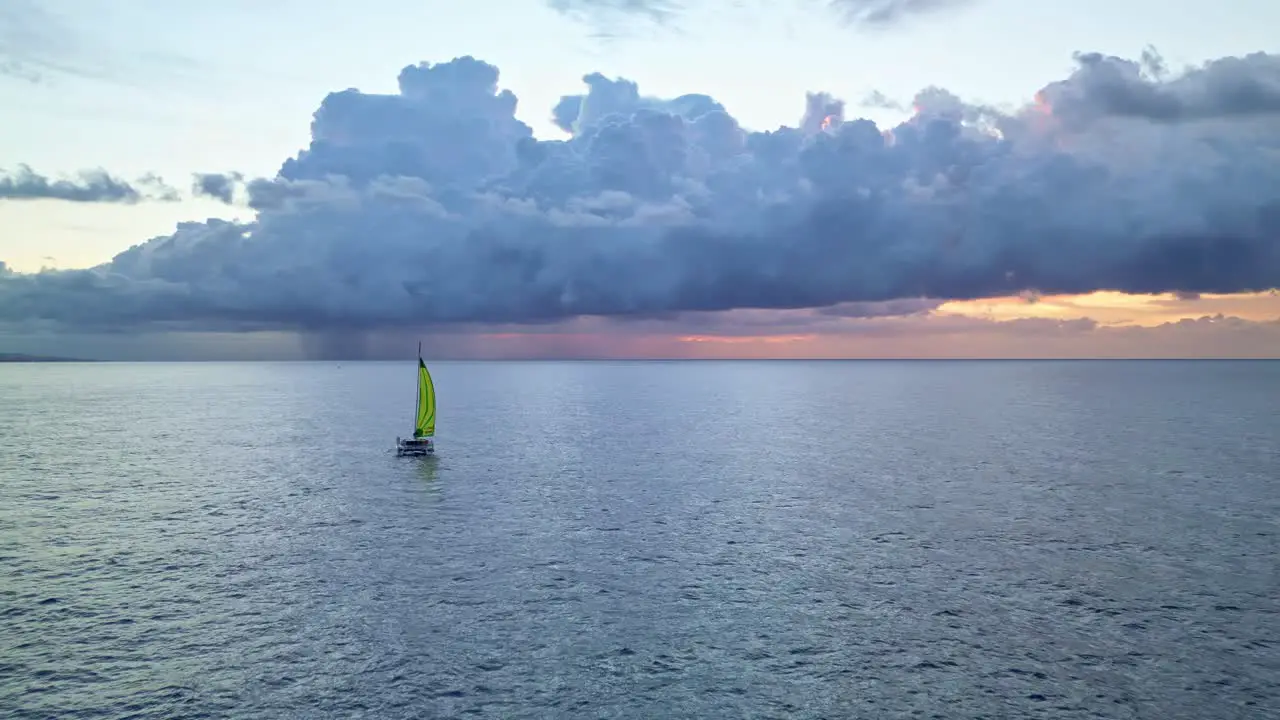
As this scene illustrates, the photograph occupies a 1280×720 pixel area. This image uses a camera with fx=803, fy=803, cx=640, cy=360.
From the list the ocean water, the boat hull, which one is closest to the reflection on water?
the ocean water

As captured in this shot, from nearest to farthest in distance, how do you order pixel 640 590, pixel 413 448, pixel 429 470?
pixel 640 590
pixel 429 470
pixel 413 448

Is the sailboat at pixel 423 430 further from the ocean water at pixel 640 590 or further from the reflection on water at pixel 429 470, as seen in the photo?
the ocean water at pixel 640 590

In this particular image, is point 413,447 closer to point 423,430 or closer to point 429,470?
point 423,430

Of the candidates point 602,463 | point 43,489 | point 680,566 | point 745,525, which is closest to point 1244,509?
point 745,525

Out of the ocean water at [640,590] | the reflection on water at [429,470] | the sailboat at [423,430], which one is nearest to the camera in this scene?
the ocean water at [640,590]

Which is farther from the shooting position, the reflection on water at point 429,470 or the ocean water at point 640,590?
the reflection on water at point 429,470

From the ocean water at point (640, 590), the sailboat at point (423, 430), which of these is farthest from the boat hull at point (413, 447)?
the ocean water at point (640, 590)

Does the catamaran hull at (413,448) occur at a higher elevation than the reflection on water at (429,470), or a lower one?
higher

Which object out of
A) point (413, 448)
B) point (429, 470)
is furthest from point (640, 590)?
point (413, 448)

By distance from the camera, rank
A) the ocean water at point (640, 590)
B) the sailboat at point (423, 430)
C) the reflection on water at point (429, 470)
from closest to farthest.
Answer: the ocean water at point (640, 590), the reflection on water at point (429, 470), the sailboat at point (423, 430)

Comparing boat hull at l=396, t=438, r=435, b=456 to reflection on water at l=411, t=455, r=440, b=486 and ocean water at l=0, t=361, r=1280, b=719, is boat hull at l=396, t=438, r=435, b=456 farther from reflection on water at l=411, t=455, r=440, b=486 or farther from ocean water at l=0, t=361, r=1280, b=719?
ocean water at l=0, t=361, r=1280, b=719
